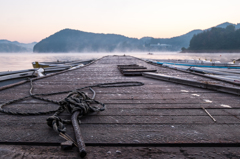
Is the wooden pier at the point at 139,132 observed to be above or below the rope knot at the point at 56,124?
below

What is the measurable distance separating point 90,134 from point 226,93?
2277 millimetres

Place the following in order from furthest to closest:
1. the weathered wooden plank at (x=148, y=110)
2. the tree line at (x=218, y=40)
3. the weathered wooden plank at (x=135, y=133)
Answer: the tree line at (x=218, y=40)
the weathered wooden plank at (x=148, y=110)
the weathered wooden plank at (x=135, y=133)

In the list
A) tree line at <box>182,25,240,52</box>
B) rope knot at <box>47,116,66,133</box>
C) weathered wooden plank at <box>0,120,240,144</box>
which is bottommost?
weathered wooden plank at <box>0,120,240,144</box>

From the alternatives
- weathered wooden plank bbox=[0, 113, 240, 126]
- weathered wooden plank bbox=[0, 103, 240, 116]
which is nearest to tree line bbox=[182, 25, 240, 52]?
weathered wooden plank bbox=[0, 103, 240, 116]

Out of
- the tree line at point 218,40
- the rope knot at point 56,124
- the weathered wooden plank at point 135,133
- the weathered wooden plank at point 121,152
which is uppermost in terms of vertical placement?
the tree line at point 218,40

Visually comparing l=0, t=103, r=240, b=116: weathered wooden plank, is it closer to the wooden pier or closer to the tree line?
the wooden pier

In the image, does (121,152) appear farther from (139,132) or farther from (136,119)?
(136,119)

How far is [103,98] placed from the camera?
227cm

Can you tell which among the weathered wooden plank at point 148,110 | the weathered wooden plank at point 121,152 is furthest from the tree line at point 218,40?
the weathered wooden plank at point 121,152

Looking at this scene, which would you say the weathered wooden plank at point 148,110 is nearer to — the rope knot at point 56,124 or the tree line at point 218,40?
the rope knot at point 56,124

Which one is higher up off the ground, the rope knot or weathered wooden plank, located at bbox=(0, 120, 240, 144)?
the rope knot

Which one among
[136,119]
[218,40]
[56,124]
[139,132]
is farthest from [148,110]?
[218,40]

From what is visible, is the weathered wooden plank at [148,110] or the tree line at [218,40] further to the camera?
the tree line at [218,40]

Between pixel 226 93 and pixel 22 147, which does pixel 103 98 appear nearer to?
pixel 22 147
